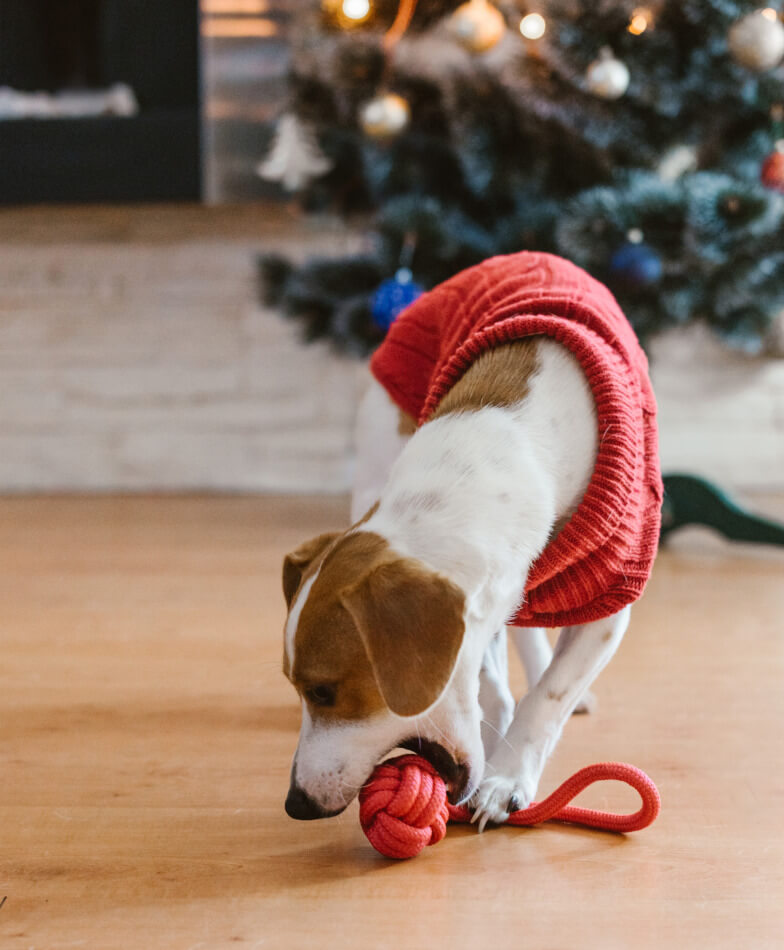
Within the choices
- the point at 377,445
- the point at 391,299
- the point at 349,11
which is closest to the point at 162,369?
the point at 391,299

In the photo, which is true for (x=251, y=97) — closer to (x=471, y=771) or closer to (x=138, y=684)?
(x=138, y=684)

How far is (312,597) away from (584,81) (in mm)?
1926

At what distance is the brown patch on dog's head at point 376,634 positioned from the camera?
0.94 meters

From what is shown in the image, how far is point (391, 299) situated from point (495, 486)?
1.52 metres

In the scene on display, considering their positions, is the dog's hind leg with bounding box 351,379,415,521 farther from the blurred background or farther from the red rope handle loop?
the blurred background

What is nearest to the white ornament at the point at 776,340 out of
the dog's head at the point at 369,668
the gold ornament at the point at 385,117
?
the gold ornament at the point at 385,117

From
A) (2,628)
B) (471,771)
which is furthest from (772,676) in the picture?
(2,628)

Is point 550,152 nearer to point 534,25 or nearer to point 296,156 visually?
point 534,25

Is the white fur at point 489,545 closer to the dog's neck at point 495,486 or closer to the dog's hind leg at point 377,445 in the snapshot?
the dog's neck at point 495,486

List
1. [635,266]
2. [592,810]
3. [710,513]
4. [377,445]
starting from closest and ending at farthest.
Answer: [592,810]
[377,445]
[635,266]
[710,513]

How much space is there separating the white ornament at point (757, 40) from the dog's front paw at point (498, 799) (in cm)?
179

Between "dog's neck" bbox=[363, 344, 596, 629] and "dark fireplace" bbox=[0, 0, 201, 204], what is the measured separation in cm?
200

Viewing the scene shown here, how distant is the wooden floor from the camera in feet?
3.16

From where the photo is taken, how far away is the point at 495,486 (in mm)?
1074
